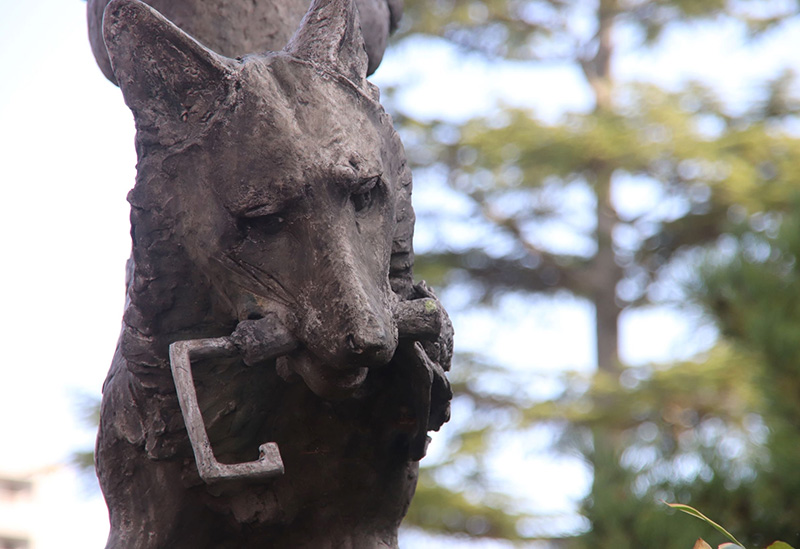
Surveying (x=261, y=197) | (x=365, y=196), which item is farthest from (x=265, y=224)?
(x=365, y=196)

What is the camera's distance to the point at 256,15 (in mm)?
2164

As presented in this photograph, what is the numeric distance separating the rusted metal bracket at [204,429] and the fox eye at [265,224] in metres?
0.18

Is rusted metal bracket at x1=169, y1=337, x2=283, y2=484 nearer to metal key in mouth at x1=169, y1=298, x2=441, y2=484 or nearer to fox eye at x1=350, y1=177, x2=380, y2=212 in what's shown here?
metal key in mouth at x1=169, y1=298, x2=441, y2=484

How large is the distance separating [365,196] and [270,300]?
227mm

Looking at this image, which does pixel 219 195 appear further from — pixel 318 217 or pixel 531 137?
pixel 531 137

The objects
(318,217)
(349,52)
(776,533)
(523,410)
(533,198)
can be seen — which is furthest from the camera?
(533,198)

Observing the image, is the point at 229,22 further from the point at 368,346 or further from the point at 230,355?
the point at 368,346

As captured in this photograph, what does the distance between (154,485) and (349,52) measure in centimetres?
86

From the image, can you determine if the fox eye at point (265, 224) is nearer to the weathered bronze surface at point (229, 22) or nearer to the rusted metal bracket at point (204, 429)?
the rusted metal bracket at point (204, 429)

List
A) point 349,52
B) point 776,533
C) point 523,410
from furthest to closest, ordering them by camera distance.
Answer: point 523,410
point 776,533
point 349,52

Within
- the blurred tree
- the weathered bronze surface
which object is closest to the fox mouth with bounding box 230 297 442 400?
the weathered bronze surface

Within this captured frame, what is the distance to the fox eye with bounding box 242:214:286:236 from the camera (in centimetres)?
156

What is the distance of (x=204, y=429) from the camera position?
1.48 metres

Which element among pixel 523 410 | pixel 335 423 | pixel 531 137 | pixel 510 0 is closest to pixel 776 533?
pixel 335 423
